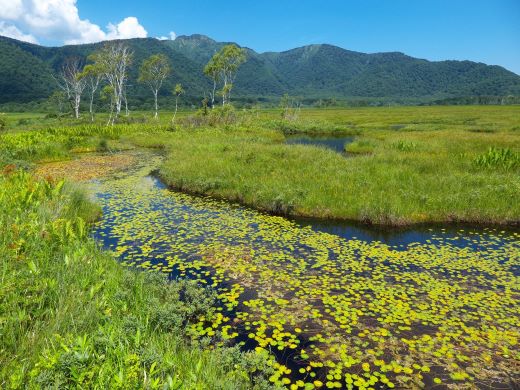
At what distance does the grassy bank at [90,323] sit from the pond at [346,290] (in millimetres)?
753

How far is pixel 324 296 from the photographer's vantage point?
8273mm

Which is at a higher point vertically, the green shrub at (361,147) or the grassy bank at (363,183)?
the green shrub at (361,147)

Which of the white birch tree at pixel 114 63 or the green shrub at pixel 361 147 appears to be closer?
the green shrub at pixel 361 147

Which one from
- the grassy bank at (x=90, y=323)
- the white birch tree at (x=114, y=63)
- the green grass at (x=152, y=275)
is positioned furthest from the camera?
the white birch tree at (x=114, y=63)

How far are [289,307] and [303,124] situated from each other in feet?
179

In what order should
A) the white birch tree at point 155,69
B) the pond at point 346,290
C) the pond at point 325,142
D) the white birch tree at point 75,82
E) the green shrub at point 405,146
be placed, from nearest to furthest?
1. the pond at point 346,290
2. the green shrub at point 405,146
3. the pond at point 325,142
4. the white birch tree at point 75,82
5. the white birch tree at point 155,69

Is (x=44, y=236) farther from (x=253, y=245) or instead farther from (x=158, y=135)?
(x=158, y=135)

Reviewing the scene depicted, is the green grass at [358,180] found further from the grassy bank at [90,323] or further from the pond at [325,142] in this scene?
the pond at [325,142]

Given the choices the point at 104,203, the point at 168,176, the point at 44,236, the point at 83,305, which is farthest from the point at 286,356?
the point at 168,176

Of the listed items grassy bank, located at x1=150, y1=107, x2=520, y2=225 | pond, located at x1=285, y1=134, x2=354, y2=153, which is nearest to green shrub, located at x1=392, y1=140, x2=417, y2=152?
grassy bank, located at x1=150, y1=107, x2=520, y2=225

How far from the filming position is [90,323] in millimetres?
5645

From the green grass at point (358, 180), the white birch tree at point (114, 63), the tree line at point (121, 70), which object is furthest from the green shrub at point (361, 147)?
the white birch tree at point (114, 63)

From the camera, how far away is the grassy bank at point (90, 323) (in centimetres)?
439

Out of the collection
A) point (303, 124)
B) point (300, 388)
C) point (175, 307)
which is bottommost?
point (300, 388)
